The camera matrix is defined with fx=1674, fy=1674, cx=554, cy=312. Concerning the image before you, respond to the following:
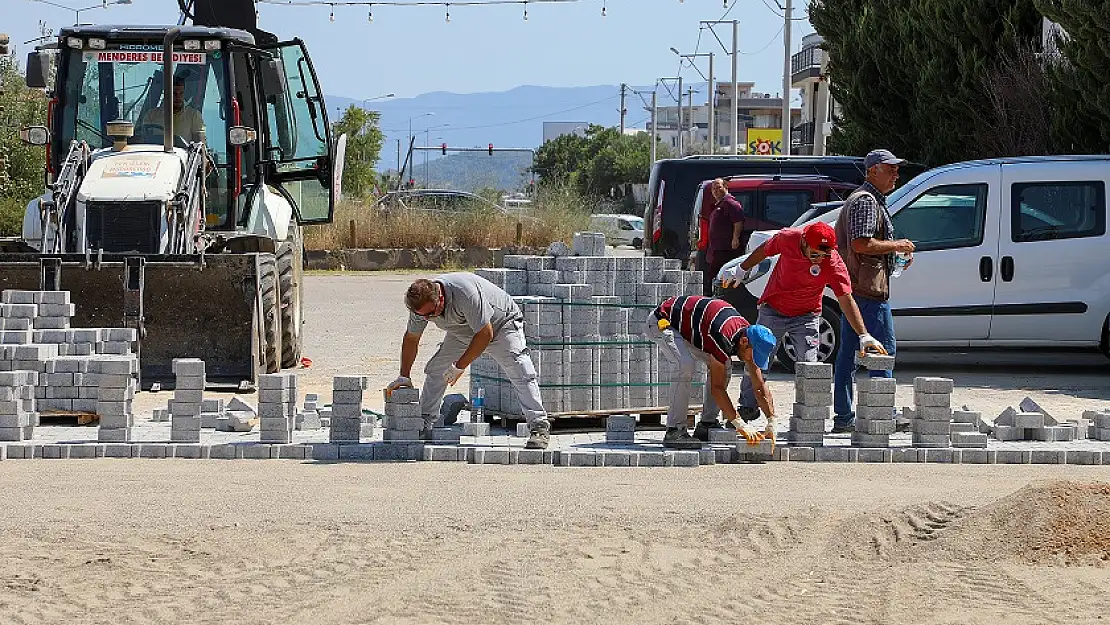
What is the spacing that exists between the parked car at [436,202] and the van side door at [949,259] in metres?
24.3

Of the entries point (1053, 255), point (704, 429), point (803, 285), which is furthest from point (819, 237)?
point (1053, 255)

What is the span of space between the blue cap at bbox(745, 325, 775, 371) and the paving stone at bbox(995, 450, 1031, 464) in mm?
1847

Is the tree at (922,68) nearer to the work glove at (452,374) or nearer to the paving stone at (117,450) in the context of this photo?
the work glove at (452,374)

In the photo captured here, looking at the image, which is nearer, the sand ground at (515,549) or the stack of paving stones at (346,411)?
the sand ground at (515,549)

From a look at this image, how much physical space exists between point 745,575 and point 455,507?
6.69 feet

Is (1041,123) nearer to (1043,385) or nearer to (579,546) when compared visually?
(1043,385)

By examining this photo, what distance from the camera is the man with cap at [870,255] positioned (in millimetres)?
11680

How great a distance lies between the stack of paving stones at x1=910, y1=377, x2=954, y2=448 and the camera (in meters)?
11.3

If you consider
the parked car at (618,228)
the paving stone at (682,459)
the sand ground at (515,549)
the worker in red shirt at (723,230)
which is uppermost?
the parked car at (618,228)

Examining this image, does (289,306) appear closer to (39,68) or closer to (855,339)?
(39,68)

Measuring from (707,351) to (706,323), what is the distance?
0.70ft

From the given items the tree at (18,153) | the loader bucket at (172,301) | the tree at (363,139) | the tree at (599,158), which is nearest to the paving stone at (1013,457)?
the loader bucket at (172,301)

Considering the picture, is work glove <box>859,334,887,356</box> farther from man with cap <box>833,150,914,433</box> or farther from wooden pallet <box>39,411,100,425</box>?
wooden pallet <box>39,411,100,425</box>

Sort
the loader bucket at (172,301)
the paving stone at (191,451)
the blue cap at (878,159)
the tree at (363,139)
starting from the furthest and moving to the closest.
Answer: the tree at (363,139) < the loader bucket at (172,301) < the blue cap at (878,159) < the paving stone at (191,451)
